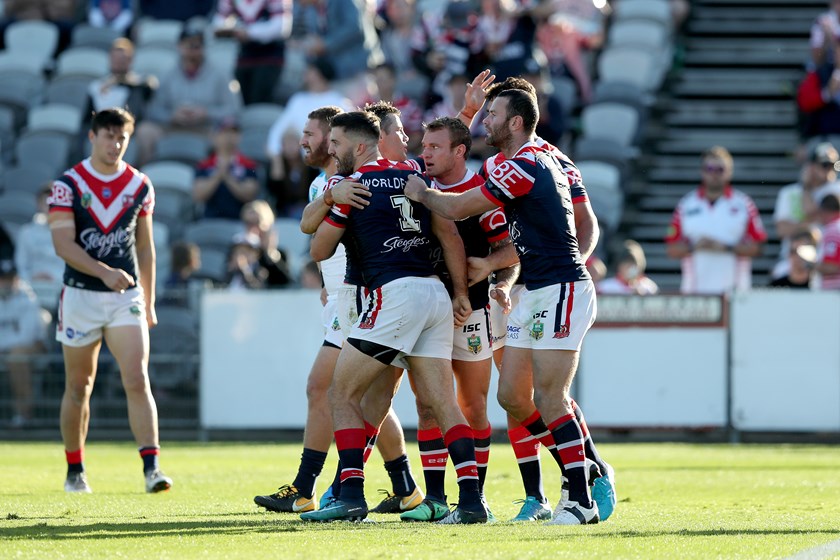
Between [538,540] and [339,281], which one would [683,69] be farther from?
[538,540]

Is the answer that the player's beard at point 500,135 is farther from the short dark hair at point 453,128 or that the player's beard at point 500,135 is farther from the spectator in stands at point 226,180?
the spectator in stands at point 226,180

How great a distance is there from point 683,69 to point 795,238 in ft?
22.5

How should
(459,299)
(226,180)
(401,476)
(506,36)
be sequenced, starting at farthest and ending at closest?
(506,36) < (226,180) < (401,476) < (459,299)

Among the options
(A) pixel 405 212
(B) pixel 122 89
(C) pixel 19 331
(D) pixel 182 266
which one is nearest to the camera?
(A) pixel 405 212

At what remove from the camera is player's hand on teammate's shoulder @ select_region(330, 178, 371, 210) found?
8391 mm

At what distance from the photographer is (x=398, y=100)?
65.7 ft

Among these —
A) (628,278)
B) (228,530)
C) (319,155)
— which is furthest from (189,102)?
(228,530)

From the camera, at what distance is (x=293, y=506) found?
9172 millimetres

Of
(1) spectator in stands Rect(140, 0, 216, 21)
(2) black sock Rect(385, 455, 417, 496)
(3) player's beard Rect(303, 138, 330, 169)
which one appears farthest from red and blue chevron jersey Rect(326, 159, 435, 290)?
(1) spectator in stands Rect(140, 0, 216, 21)

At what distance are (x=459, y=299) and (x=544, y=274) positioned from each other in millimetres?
548

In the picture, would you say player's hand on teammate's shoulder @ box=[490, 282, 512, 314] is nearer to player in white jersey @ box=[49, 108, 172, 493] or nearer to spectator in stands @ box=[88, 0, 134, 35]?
player in white jersey @ box=[49, 108, 172, 493]

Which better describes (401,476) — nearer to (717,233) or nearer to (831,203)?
(717,233)

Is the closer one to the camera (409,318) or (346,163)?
(409,318)

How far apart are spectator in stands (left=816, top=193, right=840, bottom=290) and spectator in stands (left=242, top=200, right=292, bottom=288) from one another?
5783mm
